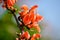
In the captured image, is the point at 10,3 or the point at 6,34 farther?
the point at 6,34

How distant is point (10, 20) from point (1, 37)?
0.63 m

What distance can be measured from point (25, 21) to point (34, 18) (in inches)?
2.6

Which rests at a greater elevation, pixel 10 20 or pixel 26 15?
pixel 10 20

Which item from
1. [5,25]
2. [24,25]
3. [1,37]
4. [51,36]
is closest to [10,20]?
[5,25]

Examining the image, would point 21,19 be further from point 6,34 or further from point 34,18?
point 6,34

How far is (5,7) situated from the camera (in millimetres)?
1852

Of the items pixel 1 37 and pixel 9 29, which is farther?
pixel 9 29

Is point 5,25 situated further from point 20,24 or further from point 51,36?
point 20,24

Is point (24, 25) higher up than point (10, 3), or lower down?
lower down

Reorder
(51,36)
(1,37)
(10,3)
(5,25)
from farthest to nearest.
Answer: (51,36) → (5,25) → (1,37) → (10,3)

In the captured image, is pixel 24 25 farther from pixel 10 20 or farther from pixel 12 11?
pixel 10 20

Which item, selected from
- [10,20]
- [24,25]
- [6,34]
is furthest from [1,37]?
[24,25]

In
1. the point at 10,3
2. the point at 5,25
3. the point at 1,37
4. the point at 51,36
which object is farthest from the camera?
the point at 51,36

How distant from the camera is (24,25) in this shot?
1.90m
